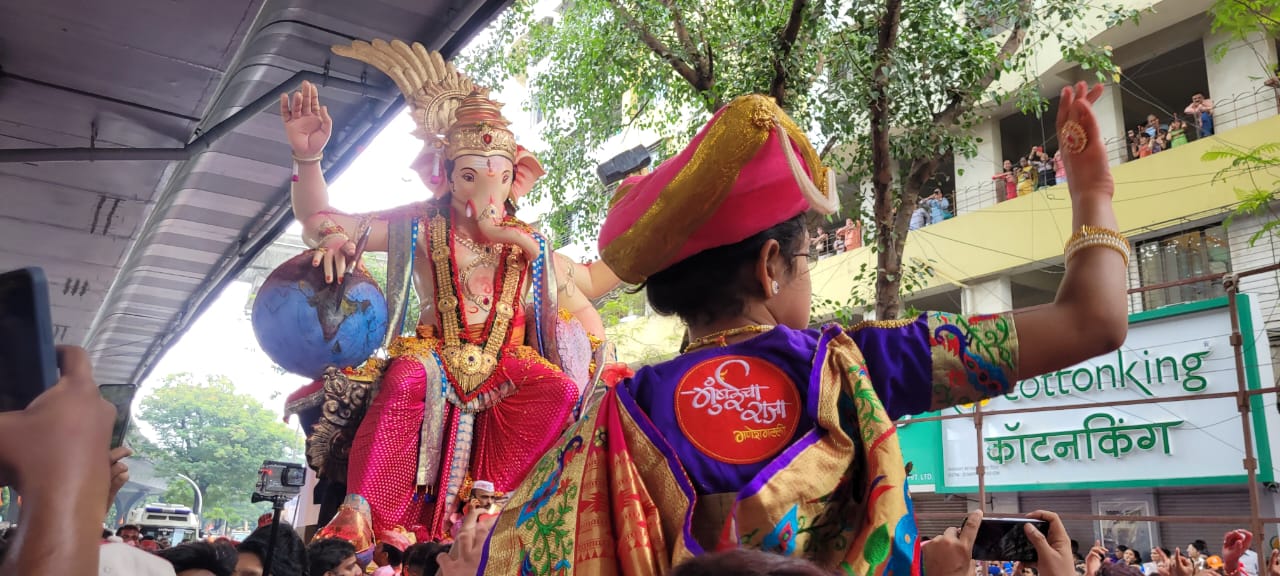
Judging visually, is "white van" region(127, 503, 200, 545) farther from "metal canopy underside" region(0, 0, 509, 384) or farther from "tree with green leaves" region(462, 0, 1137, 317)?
"tree with green leaves" region(462, 0, 1137, 317)

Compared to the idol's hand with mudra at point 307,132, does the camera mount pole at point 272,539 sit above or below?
below

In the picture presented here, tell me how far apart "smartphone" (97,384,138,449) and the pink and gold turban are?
0.89 meters

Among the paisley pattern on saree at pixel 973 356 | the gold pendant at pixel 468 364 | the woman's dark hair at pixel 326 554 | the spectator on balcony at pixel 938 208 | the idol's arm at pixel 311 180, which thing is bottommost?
the woman's dark hair at pixel 326 554

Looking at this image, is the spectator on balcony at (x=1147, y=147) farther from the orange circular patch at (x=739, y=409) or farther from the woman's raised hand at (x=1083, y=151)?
the orange circular patch at (x=739, y=409)

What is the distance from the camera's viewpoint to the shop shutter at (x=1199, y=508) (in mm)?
11281

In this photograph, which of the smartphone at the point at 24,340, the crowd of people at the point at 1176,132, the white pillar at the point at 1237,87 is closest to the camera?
the smartphone at the point at 24,340

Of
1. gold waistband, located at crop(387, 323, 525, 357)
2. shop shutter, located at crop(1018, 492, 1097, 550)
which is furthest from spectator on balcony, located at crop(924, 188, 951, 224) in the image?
gold waistband, located at crop(387, 323, 525, 357)

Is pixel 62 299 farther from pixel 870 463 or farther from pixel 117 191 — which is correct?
pixel 870 463

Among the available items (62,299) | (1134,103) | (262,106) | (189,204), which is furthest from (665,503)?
(1134,103)

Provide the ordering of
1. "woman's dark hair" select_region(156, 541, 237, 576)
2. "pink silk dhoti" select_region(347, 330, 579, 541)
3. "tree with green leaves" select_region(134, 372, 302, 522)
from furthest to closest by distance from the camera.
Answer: "tree with green leaves" select_region(134, 372, 302, 522) → "pink silk dhoti" select_region(347, 330, 579, 541) → "woman's dark hair" select_region(156, 541, 237, 576)

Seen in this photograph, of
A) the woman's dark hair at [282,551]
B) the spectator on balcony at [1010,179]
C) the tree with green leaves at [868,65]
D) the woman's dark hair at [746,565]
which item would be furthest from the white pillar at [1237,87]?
the woman's dark hair at [746,565]

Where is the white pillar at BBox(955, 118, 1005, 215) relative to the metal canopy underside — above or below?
above

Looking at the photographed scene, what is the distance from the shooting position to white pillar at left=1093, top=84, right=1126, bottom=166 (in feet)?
42.3

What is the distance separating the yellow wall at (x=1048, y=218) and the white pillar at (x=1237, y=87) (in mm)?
687
